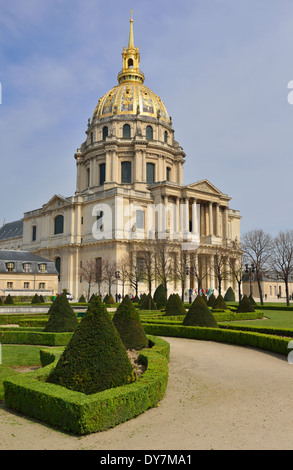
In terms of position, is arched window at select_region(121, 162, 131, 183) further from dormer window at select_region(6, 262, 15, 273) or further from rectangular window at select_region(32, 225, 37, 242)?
dormer window at select_region(6, 262, 15, 273)

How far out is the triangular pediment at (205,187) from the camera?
63147 mm

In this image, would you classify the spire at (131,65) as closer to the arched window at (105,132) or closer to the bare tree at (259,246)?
the arched window at (105,132)

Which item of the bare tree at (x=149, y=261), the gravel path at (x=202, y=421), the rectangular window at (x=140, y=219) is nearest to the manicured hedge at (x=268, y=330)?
the gravel path at (x=202, y=421)

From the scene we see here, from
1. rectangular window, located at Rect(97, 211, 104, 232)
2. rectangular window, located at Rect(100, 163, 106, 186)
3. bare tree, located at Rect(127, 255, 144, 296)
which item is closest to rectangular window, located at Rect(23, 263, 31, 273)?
bare tree, located at Rect(127, 255, 144, 296)

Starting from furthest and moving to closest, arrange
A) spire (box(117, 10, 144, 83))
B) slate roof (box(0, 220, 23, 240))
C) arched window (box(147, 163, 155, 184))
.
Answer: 1. slate roof (box(0, 220, 23, 240))
2. spire (box(117, 10, 144, 83))
3. arched window (box(147, 163, 155, 184))

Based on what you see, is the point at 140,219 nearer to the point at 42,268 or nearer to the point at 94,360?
the point at 42,268

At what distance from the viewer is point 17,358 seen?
12555 mm

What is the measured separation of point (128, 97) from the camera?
233ft

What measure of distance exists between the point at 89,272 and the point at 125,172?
2090cm

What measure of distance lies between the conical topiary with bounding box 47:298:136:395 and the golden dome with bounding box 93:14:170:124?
65.3 metres

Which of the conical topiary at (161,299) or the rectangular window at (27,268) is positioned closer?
the conical topiary at (161,299)

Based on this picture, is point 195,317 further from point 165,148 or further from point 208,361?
point 165,148

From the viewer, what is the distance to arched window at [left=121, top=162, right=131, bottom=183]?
68125 millimetres

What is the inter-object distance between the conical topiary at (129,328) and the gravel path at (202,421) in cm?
226
